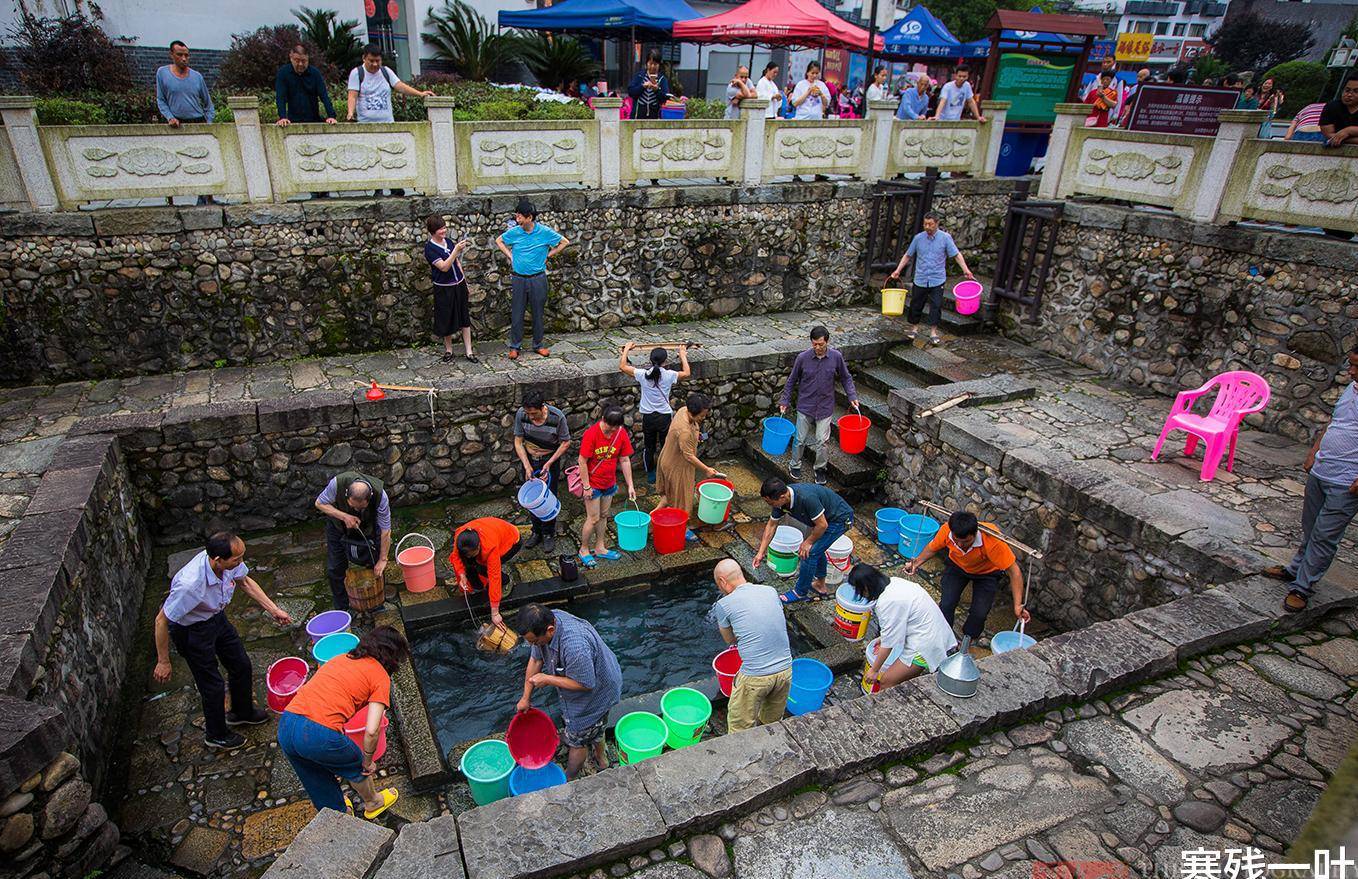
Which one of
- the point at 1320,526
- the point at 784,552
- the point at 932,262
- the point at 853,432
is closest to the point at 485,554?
the point at 784,552

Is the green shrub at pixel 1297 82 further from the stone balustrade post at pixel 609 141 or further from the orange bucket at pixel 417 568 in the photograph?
the orange bucket at pixel 417 568

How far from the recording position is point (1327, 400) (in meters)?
7.50

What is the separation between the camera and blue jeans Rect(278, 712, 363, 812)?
4117 mm

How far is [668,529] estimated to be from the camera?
7547mm

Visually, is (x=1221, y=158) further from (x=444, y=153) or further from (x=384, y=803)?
(x=384, y=803)

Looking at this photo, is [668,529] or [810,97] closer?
[668,529]

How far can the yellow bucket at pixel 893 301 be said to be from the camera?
35.1ft

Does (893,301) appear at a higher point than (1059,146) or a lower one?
lower

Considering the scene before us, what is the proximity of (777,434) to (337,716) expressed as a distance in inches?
238

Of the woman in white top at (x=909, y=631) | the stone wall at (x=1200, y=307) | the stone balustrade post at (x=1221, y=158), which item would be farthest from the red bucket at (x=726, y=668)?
the stone balustrade post at (x=1221, y=158)

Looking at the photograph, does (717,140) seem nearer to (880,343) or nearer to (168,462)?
(880,343)

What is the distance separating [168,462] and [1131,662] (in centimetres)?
852

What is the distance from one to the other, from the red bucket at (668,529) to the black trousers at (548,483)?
3.43 ft

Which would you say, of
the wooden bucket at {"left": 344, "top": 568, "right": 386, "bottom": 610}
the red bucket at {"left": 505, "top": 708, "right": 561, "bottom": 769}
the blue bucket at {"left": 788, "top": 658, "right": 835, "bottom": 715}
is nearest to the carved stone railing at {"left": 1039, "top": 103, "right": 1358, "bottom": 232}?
the blue bucket at {"left": 788, "top": 658, "right": 835, "bottom": 715}
